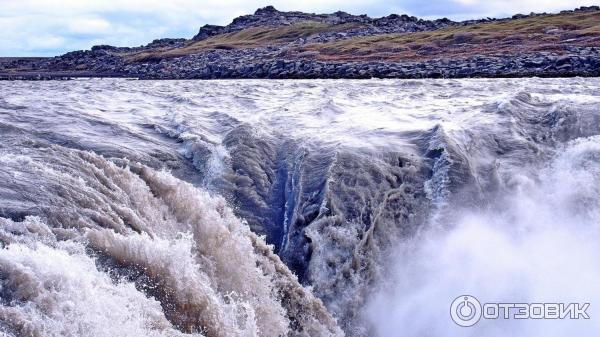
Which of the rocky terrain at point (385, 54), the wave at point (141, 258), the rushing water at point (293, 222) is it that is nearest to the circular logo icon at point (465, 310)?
the rushing water at point (293, 222)

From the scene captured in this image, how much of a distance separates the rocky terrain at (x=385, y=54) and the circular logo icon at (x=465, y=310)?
26.4m

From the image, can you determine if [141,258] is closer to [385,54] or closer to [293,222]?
[293,222]

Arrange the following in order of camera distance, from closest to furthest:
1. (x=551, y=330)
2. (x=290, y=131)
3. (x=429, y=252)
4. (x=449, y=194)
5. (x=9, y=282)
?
(x=9, y=282)
(x=551, y=330)
(x=429, y=252)
(x=449, y=194)
(x=290, y=131)

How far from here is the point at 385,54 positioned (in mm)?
55938

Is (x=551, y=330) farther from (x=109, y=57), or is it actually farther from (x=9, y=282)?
(x=109, y=57)

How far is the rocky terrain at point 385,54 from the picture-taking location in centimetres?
3966

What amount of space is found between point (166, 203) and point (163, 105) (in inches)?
492

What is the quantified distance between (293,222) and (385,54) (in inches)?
1801

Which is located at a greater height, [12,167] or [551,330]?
[12,167]

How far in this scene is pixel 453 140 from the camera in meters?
15.0

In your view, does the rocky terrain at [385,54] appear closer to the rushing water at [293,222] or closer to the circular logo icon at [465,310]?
the rushing water at [293,222]

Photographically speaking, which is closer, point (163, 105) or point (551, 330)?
point (551, 330)

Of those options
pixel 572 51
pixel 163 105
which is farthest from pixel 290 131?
pixel 572 51

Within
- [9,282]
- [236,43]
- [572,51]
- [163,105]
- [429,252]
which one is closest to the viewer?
[9,282]
